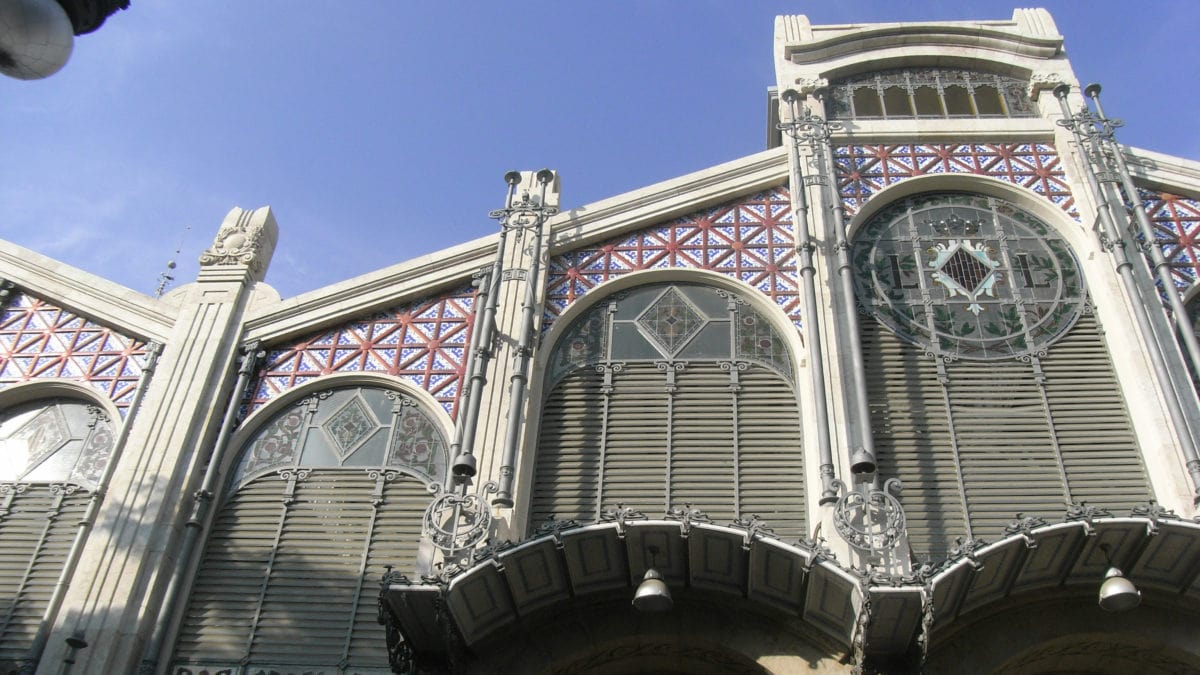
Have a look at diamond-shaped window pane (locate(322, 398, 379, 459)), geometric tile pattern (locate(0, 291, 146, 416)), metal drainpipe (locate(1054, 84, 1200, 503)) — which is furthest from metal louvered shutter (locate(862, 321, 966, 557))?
geometric tile pattern (locate(0, 291, 146, 416))

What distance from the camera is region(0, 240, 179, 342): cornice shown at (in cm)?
1669

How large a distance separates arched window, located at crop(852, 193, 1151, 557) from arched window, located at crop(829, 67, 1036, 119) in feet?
8.41

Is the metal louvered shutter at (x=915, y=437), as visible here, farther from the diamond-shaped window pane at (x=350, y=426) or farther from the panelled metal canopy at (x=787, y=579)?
the diamond-shaped window pane at (x=350, y=426)

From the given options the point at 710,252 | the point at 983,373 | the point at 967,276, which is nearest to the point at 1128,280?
the point at 967,276

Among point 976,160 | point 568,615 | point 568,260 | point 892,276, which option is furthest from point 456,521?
point 976,160

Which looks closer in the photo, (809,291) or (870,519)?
(870,519)

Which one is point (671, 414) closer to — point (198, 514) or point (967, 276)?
point (967, 276)

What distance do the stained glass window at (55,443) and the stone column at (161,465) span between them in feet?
2.66

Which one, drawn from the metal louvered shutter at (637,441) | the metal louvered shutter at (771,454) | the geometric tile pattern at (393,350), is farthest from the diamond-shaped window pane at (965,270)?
the geometric tile pattern at (393,350)

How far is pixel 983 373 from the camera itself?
15336 millimetres

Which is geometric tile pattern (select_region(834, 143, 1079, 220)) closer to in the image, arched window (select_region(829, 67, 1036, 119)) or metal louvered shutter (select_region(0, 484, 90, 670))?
arched window (select_region(829, 67, 1036, 119))

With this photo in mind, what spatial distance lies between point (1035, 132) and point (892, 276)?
157 inches

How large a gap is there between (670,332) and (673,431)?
1.76 m

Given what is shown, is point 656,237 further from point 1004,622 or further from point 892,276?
point 1004,622
